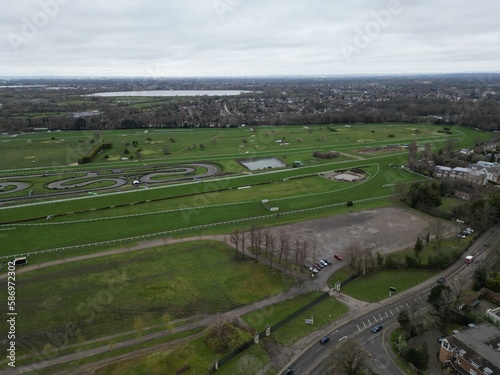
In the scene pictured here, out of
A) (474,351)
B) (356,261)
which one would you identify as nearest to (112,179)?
(356,261)

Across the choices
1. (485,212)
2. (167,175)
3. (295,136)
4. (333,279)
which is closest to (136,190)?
(167,175)

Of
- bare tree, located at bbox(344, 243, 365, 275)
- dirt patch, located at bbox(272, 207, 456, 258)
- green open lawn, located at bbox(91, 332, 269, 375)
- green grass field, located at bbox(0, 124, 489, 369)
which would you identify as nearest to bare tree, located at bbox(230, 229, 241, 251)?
green grass field, located at bbox(0, 124, 489, 369)

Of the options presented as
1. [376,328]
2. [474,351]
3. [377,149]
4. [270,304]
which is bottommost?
[377,149]

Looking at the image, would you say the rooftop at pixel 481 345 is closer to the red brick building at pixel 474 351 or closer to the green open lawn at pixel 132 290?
the red brick building at pixel 474 351

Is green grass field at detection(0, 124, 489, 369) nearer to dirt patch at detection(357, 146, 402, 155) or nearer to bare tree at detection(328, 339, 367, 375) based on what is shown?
dirt patch at detection(357, 146, 402, 155)

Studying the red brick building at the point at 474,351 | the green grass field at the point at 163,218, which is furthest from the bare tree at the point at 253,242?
the red brick building at the point at 474,351

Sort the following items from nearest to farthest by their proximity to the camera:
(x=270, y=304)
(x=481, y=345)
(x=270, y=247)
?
(x=481, y=345), (x=270, y=304), (x=270, y=247)

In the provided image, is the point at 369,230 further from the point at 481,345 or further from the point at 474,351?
the point at 474,351

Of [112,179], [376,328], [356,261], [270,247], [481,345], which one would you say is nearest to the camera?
[481,345]
